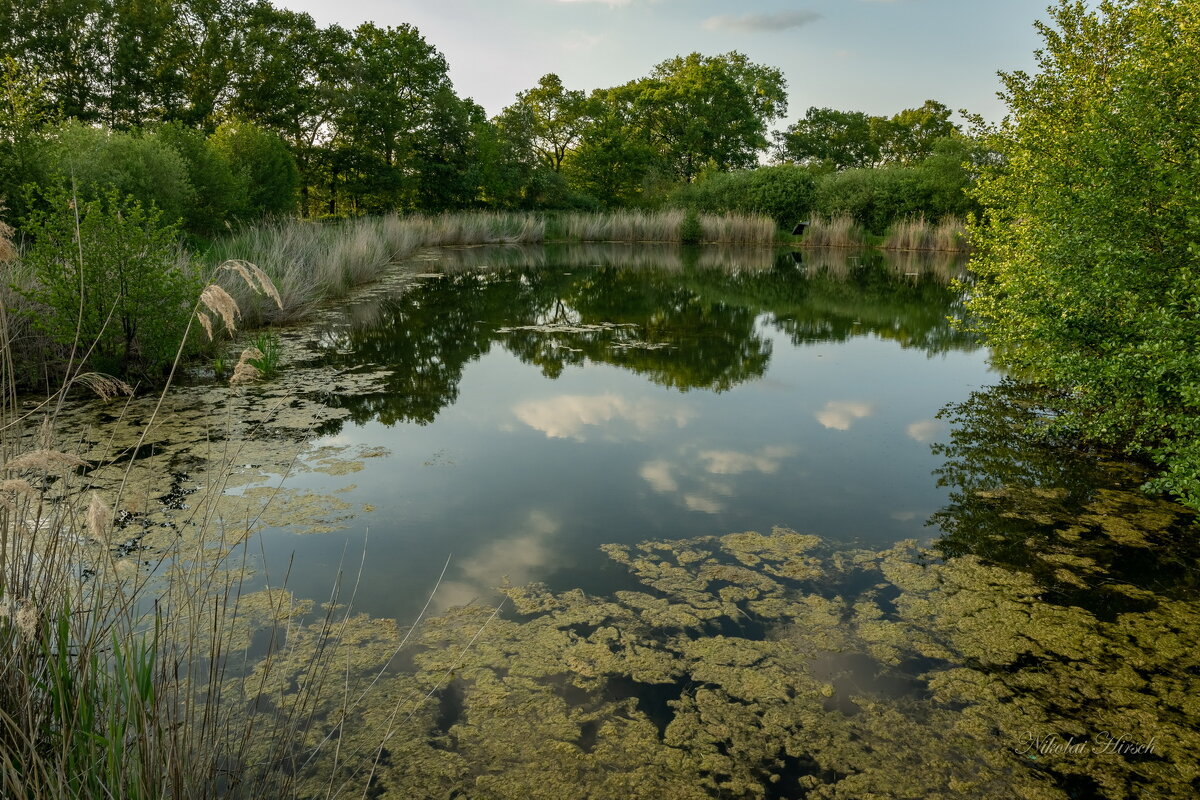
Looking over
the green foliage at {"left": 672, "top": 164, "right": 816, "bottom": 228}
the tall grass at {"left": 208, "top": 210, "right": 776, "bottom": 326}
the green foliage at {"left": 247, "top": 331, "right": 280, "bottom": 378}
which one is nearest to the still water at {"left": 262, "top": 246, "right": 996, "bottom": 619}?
the green foliage at {"left": 247, "top": 331, "right": 280, "bottom": 378}

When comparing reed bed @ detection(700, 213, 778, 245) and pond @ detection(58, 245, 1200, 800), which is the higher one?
reed bed @ detection(700, 213, 778, 245)

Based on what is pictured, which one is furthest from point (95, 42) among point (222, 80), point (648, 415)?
point (648, 415)

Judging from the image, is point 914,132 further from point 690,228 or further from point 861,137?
point 690,228

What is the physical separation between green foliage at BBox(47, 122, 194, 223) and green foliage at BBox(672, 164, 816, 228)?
2007 centimetres

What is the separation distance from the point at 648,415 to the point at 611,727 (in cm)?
368

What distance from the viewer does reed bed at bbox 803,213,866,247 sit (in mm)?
25688

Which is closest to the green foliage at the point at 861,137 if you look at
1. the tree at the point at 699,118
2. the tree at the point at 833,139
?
the tree at the point at 833,139

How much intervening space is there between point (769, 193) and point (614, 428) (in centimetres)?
2421

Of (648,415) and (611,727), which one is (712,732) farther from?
(648,415)

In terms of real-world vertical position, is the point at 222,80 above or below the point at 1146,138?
above

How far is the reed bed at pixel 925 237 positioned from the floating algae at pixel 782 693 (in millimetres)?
22954

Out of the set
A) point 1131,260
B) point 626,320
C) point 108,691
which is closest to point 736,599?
point 108,691

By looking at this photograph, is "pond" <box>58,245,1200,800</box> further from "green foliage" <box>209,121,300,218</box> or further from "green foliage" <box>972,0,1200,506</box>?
"green foliage" <box>209,121,300,218</box>

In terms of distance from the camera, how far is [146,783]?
1.45m
